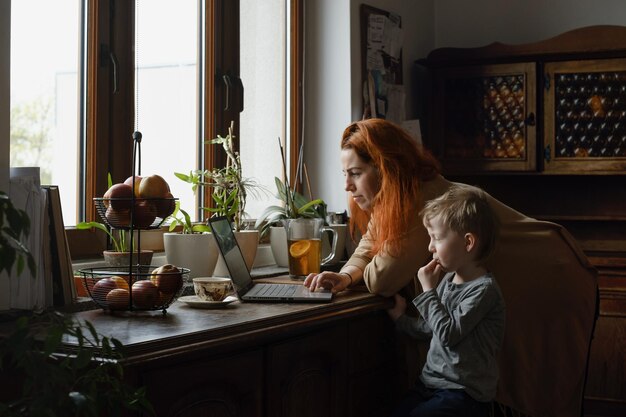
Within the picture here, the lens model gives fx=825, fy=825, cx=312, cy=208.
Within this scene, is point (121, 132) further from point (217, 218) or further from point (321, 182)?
point (321, 182)

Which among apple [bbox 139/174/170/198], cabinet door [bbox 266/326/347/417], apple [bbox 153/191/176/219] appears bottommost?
cabinet door [bbox 266/326/347/417]

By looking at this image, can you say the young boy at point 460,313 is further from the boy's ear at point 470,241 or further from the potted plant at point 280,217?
the potted plant at point 280,217

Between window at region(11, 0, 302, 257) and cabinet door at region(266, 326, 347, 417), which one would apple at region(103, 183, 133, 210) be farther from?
cabinet door at region(266, 326, 347, 417)

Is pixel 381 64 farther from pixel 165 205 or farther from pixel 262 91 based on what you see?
pixel 165 205

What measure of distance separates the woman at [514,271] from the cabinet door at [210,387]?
0.56 meters

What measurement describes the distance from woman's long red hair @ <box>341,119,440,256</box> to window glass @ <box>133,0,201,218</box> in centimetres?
58

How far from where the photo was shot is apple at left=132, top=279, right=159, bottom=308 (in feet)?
5.71

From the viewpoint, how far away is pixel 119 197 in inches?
73.2

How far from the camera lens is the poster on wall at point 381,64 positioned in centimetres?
328

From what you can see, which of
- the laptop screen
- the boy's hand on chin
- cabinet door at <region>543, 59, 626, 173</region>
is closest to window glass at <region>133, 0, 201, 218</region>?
the laptop screen

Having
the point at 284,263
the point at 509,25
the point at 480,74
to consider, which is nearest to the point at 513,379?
the point at 284,263

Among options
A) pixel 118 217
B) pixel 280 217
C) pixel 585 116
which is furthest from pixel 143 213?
pixel 585 116

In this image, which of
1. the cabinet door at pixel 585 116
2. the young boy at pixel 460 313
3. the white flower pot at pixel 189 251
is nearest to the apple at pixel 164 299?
the white flower pot at pixel 189 251

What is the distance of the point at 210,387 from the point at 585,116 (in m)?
2.59
